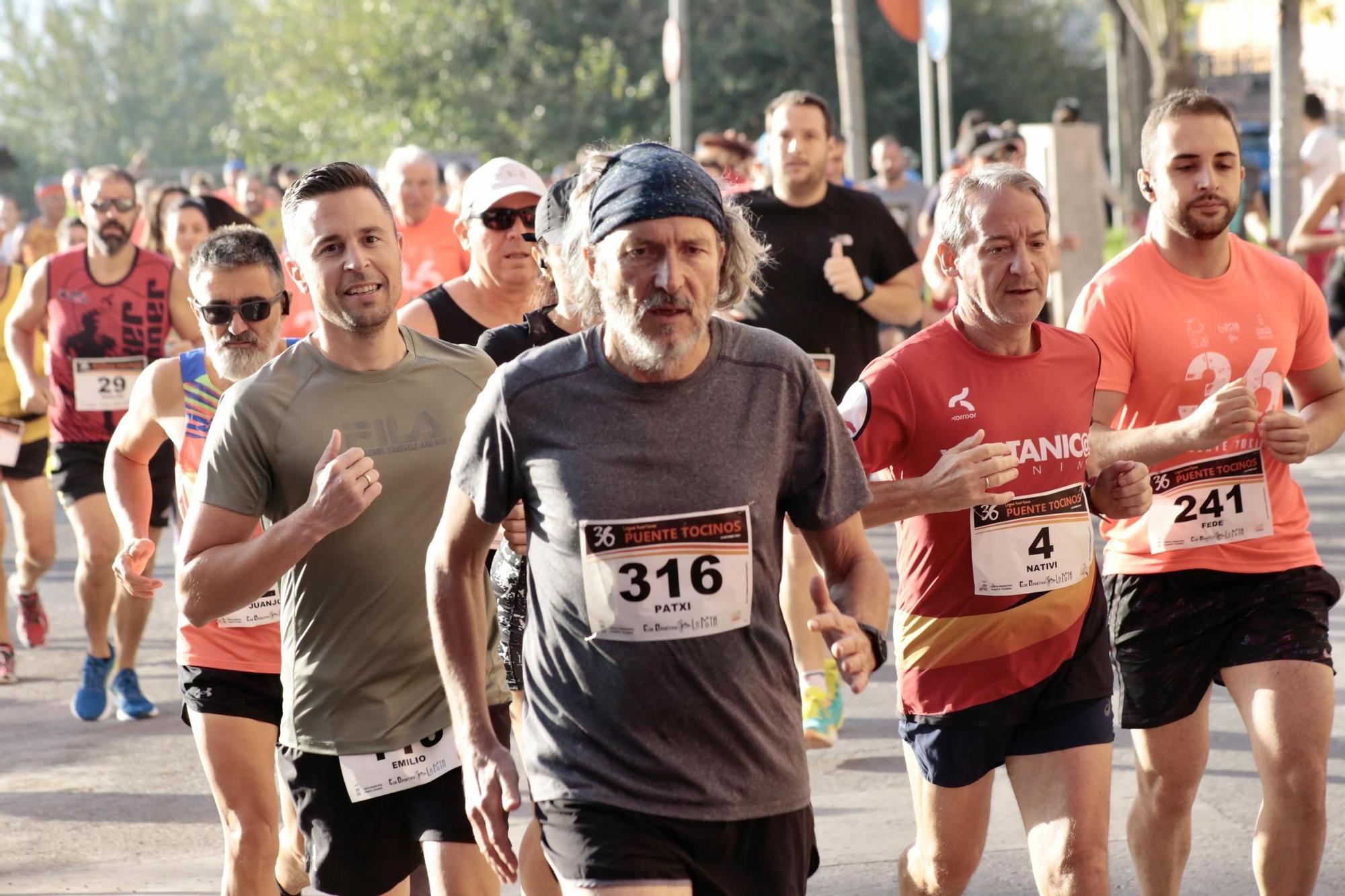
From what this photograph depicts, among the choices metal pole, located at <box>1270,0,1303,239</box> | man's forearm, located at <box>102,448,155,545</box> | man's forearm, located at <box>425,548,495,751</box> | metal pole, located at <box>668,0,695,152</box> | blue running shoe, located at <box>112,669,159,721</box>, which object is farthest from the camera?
metal pole, located at <box>668,0,695,152</box>

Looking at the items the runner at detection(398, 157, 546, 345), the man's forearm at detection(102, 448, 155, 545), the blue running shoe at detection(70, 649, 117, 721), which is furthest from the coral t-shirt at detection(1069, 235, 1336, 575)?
the blue running shoe at detection(70, 649, 117, 721)

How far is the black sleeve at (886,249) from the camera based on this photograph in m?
7.54

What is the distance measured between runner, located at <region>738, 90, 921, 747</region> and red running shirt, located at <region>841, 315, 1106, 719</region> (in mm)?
3029

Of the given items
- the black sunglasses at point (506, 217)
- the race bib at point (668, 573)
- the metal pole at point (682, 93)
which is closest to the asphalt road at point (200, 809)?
the black sunglasses at point (506, 217)

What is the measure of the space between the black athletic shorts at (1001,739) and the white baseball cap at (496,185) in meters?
2.03

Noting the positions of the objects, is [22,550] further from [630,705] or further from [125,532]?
[630,705]

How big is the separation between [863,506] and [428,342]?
4.15 ft

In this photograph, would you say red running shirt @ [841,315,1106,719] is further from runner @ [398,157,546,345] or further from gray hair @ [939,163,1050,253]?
runner @ [398,157,546,345]

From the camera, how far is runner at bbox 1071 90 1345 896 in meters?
4.57

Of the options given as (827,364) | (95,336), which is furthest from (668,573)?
(95,336)

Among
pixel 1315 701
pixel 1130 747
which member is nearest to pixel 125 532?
pixel 1315 701

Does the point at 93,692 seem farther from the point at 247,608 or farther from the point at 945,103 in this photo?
the point at 945,103

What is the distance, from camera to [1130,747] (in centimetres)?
690

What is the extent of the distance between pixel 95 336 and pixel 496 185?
3.75 meters
